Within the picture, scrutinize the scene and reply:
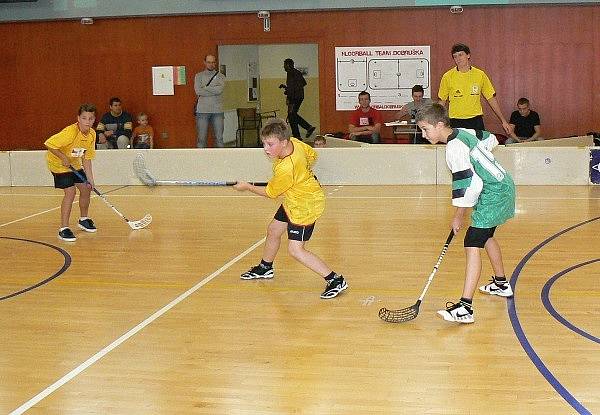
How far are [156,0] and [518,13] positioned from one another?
22.4 feet

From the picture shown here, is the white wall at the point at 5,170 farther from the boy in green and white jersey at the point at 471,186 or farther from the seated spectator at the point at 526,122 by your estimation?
the boy in green and white jersey at the point at 471,186

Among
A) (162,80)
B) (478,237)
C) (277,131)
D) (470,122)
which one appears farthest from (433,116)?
(162,80)

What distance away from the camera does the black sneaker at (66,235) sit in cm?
916

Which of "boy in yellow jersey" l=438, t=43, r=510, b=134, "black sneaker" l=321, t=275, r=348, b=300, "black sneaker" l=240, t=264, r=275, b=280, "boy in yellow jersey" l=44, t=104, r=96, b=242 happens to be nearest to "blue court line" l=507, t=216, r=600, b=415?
"black sneaker" l=321, t=275, r=348, b=300

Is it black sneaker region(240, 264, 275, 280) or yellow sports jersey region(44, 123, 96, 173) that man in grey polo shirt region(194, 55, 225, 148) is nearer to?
yellow sports jersey region(44, 123, 96, 173)

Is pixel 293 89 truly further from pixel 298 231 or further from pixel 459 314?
pixel 459 314

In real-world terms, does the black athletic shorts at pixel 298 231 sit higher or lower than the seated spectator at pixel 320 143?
lower

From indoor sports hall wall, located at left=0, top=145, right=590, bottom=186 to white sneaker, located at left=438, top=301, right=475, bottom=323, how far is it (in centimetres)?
712

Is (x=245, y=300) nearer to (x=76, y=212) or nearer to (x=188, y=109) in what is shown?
(x=76, y=212)

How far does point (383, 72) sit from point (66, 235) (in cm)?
899

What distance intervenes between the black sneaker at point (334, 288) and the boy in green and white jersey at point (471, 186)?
3.10ft

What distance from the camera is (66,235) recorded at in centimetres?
921

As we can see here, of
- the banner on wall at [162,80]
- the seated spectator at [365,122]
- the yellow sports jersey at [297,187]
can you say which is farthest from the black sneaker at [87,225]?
the banner on wall at [162,80]

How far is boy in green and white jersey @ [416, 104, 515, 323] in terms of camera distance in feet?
18.3
